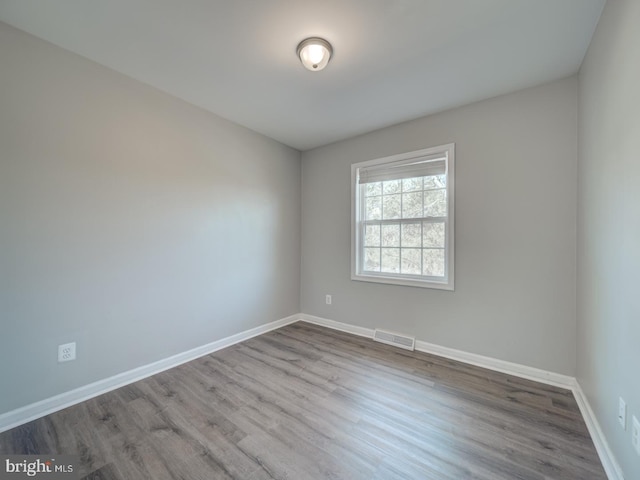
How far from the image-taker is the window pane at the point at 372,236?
3.25 meters

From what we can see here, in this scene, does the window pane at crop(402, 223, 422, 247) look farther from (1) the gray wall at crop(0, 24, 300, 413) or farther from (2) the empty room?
(1) the gray wall at crop(0, 24, 300, 413)

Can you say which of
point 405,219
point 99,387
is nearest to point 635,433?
point 405,219

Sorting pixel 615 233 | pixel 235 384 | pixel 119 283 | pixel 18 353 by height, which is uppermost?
pixel 615 233

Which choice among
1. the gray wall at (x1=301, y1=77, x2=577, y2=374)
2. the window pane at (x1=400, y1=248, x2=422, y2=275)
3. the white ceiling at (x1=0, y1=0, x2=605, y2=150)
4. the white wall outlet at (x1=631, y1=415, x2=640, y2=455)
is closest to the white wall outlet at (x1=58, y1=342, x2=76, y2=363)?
the white ceiling at (x1=0, y1=0, x2=605, y2=150)

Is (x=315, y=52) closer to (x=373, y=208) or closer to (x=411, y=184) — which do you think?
(x=411, y=184)

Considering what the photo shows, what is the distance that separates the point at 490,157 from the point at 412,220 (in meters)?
0.93

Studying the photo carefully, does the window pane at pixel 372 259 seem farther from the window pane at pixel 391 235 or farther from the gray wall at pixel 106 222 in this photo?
the gray wall at pixel 106 222

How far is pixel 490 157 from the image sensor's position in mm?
2439

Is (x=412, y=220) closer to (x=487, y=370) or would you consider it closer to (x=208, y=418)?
(x=487, y=370)

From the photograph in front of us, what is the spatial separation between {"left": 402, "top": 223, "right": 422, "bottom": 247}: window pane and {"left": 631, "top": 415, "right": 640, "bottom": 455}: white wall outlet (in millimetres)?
1929

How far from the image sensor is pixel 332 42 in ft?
5.84

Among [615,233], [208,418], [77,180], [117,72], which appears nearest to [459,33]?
[615,233]

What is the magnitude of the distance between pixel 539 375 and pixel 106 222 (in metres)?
3.75

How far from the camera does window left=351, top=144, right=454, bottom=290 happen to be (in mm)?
2727
